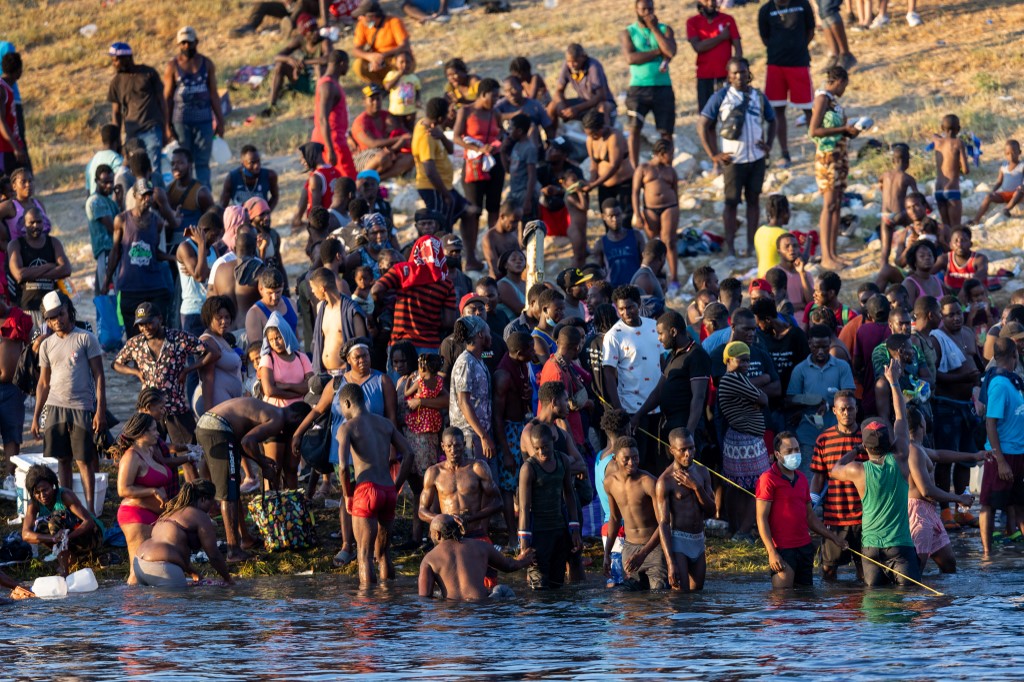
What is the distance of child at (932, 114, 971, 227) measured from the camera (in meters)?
17.8

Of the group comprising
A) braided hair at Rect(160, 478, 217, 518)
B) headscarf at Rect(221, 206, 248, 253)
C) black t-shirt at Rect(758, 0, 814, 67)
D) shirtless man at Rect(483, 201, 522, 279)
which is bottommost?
braided hair at Rect(160, 478, 217, 518)

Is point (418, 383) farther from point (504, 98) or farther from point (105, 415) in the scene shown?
point (504, 98)

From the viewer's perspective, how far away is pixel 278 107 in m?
26.7

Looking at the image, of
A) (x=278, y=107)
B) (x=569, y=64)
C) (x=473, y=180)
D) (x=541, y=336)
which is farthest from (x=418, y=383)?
(x=278, y=107)

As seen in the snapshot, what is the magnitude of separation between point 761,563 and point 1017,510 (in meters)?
2.12

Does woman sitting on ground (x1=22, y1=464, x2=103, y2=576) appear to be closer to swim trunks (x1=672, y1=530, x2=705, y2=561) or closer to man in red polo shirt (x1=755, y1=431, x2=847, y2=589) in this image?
swim trunks (x1=672, y1=530, x2=705, y2=561)

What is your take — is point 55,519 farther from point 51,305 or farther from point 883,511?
point 883,511

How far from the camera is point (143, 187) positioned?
16.4m

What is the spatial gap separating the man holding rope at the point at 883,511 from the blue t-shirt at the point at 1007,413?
5.37 ft

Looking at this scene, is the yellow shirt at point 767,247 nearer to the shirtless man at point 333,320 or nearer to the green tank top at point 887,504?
the shirtless man at point 333,320

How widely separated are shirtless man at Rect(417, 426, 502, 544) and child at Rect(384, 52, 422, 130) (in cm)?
874

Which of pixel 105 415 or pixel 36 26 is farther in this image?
pixel 36 26

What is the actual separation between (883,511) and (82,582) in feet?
18.8

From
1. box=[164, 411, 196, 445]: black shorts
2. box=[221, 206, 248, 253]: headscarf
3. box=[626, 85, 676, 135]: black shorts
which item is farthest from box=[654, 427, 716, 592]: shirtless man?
box=[626, 85, 676, 135]: black shorts
